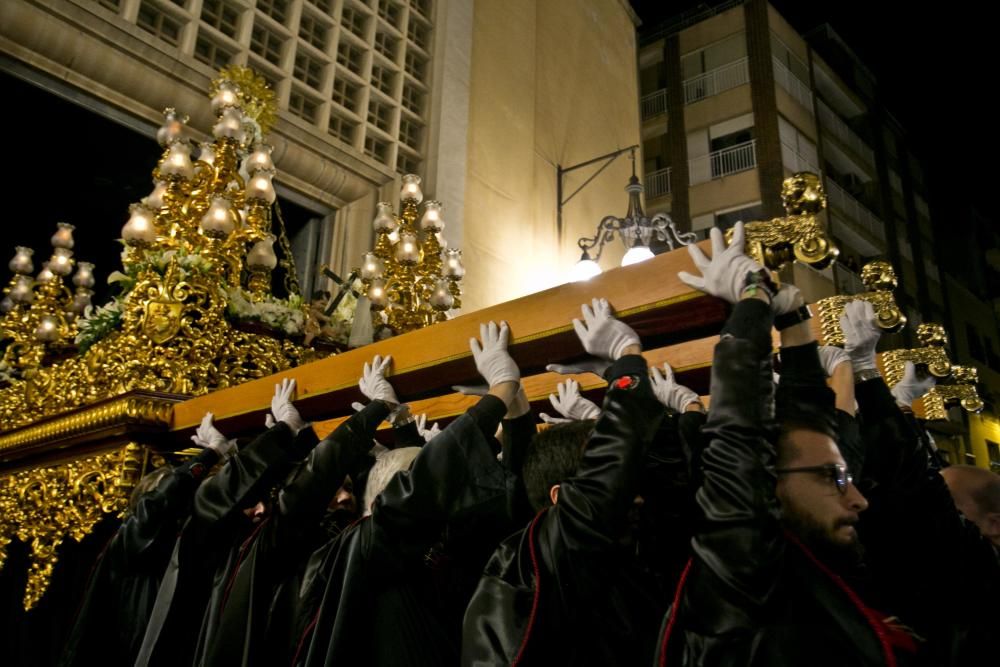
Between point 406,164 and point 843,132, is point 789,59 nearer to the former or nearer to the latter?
point 843,132

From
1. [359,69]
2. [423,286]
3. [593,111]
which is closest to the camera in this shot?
[423,286]

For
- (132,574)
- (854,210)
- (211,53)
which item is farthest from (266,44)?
(854,210)

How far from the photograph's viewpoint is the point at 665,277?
5.23 feet

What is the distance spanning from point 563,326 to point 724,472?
60cm

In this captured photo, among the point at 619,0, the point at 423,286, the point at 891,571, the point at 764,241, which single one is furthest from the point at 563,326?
the point at 619,0

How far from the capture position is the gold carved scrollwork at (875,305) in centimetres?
187

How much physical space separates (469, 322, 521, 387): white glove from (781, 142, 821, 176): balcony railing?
49.9 feet

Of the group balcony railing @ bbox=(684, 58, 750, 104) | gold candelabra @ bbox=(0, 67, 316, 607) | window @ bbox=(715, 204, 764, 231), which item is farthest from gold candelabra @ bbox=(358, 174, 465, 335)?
balcony railing @ bbox=(684, 58, 750, 104)

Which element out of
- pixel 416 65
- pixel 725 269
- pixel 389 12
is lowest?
pixel 725 269

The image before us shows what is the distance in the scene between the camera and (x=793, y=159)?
16.1 metres

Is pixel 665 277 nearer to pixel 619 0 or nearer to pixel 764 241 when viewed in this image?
pixel 764 241

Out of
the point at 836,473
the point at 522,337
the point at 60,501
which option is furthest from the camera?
the point at 60,501

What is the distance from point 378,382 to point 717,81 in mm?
17587

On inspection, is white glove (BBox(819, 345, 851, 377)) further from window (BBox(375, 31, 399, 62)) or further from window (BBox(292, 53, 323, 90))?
window (BBox(375, 31, 399, 62))
